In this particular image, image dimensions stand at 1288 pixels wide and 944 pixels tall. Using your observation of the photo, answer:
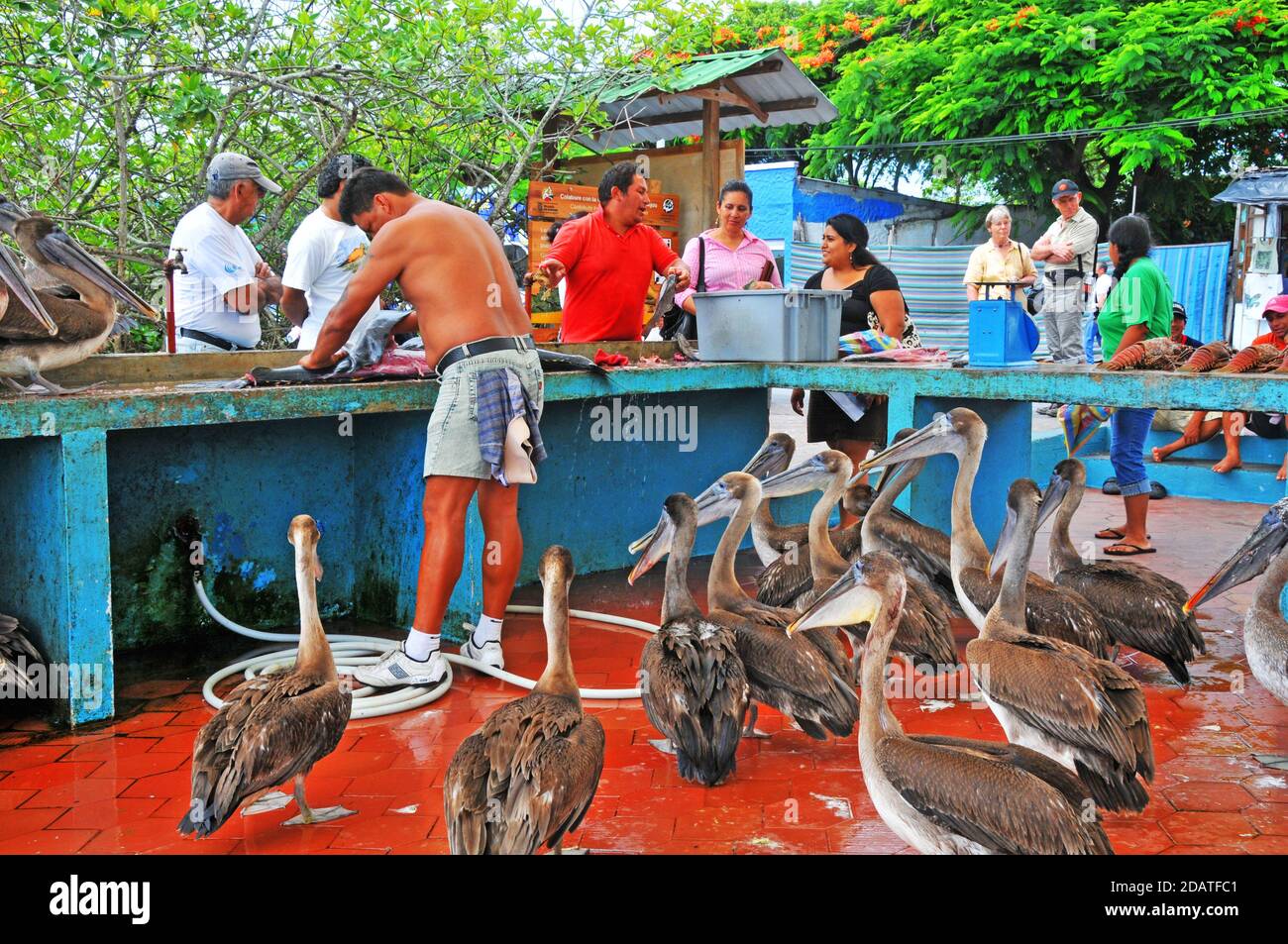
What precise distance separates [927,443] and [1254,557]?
153 centimetres

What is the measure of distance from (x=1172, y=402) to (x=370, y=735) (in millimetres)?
3997

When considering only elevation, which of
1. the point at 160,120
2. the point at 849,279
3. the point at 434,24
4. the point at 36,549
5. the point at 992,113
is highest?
the point at 992,113

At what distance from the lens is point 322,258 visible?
23.0ft

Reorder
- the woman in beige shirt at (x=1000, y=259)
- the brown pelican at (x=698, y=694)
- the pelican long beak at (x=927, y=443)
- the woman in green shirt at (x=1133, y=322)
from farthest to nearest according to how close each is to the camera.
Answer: the woman in beige shirt at (x=1000, y=259) < the woman in green shirt at (x=1133, y=322) < the pelican long beak at (x=927, y=443) < the brown pelican at (x=698, y=694)

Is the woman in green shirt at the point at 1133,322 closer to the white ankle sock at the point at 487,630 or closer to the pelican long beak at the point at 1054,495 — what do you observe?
the pelican long beak at the point at 1054,495

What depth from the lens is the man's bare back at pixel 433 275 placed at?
525 centimetres

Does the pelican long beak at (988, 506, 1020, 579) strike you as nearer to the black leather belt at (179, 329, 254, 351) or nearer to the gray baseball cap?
the black leather belt at (179, 329, 254, 351)

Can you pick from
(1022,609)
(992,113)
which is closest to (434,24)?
(1022,609)

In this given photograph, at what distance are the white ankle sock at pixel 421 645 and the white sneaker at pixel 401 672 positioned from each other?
18mm

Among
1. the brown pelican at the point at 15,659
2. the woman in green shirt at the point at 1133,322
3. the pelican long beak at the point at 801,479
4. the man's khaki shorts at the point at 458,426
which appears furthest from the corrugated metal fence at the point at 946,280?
the brown pelican at the point at 15,659

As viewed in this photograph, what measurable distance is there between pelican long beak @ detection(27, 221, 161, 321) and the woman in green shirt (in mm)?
6005

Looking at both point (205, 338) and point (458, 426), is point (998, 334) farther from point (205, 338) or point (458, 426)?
point (205, 338)
